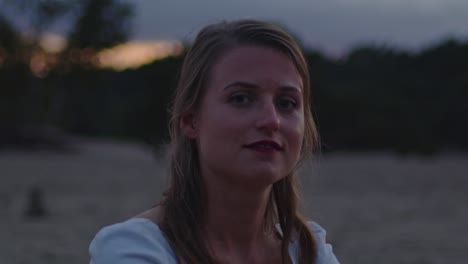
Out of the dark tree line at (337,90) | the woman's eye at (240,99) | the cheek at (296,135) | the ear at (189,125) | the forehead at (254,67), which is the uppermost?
the forehead at (254,67)

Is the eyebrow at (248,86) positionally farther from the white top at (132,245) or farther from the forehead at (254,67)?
the white top at (132,245)

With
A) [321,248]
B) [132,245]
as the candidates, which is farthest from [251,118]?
[321,248]

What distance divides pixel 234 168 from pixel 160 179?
1346 centimetres

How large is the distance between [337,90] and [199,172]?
25578mm

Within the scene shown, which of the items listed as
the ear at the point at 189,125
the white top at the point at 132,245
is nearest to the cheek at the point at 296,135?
the ear at the point at 189,125

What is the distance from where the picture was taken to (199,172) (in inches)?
69.0

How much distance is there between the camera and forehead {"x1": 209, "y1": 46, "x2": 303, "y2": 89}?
158 cm

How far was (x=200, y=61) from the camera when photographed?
1693mm

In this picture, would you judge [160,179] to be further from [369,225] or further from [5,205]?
[369,225]

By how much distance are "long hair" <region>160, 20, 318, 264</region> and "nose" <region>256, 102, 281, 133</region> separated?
0.16 m

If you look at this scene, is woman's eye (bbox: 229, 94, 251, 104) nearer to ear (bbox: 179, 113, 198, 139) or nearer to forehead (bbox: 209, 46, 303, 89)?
forehead (bbox: 209, 46, 303, 89)

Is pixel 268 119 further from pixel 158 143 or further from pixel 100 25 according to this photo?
pixel 100 25

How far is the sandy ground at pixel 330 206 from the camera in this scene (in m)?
6.23

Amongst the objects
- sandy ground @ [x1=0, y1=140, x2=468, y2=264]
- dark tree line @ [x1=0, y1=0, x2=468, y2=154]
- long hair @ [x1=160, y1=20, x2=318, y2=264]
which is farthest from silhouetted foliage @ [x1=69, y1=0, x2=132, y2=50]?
long hair @ [x1=160, y1=20, x2=318, y2=264]
